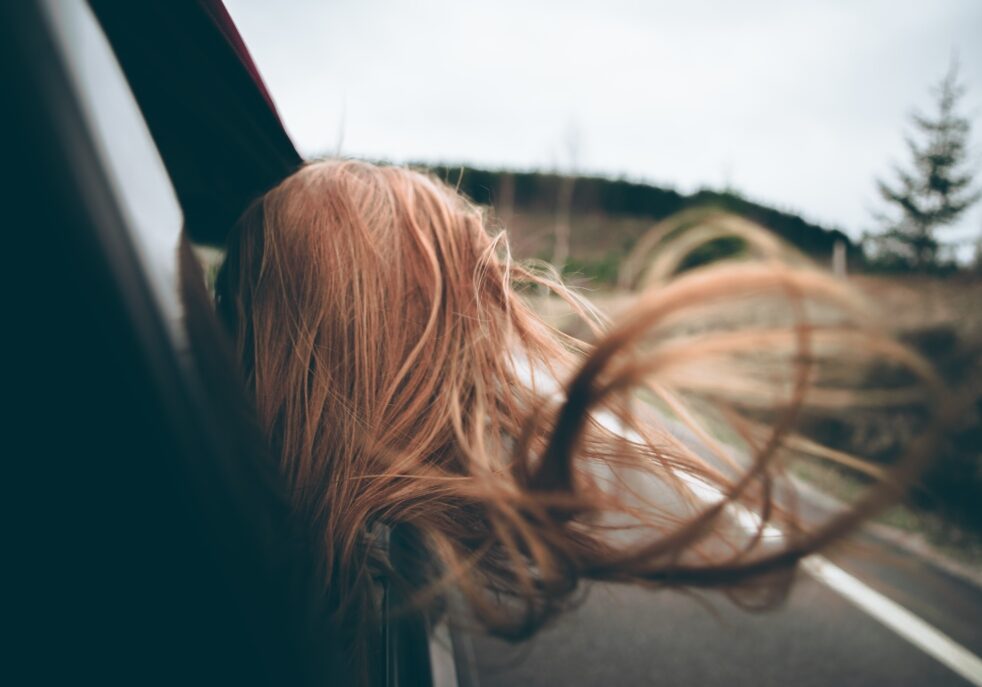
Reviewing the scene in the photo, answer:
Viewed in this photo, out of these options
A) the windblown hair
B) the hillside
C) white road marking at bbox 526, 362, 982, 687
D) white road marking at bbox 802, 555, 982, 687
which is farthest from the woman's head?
the hillside

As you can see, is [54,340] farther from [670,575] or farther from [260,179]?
[260,179]

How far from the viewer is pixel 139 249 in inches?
15.7

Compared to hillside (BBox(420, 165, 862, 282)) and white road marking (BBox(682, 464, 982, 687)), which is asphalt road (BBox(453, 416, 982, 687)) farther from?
hillside (BBox(420, 165, 862, 282))

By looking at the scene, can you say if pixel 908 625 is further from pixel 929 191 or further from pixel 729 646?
pixel 929 191

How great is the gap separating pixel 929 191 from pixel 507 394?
110ft

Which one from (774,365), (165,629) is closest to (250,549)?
(165,629)

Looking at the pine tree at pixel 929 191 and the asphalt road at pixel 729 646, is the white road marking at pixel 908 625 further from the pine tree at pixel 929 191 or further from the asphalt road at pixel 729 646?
the pine tree at pixel 929 191

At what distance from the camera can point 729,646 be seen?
2412 millimetres

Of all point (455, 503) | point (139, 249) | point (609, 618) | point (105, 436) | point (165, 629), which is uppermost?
point (139, 249)

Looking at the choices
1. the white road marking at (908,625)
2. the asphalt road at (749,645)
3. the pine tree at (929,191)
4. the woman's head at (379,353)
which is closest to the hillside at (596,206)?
the pine tree at (929,191)

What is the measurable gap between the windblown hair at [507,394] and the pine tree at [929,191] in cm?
2934

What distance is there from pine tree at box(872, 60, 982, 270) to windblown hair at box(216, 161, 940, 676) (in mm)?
29339

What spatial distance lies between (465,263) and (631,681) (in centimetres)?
225

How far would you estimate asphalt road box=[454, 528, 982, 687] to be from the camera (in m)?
2.22
